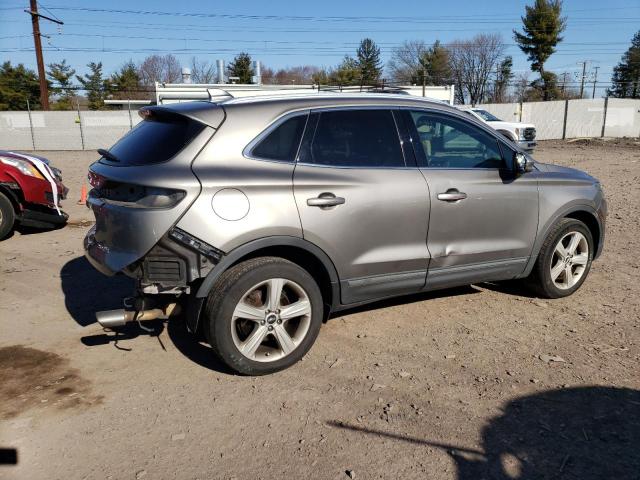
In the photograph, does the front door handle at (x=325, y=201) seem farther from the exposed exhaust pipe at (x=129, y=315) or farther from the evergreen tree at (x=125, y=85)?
the evergreen tree at (x=125, y=85)

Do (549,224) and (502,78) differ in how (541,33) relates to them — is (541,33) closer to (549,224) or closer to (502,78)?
(502,78)

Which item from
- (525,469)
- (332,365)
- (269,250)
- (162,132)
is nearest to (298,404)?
(332,365)

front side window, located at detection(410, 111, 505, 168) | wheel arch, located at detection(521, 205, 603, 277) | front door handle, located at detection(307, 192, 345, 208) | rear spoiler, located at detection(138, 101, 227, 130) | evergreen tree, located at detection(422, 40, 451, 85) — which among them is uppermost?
evergreen tree, located at detection(422, 40, 451, 85)

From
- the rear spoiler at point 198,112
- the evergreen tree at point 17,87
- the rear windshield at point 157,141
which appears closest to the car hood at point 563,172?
the rear spoiler at point 198,112

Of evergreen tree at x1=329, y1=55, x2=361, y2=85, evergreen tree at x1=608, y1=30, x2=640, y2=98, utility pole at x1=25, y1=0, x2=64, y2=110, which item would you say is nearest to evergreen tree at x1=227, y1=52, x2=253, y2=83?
evergreen tree at x1=329, y1=55, x2=361, y2=85

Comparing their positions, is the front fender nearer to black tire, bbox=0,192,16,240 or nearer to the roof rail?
the roof rail

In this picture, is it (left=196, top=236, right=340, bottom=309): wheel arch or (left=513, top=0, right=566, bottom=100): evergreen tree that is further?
(left=513, top=0, right=566, bottom=100): evergreen tree

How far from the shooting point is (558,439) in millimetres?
2996

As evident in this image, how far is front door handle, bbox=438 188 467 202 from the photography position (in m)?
4.27

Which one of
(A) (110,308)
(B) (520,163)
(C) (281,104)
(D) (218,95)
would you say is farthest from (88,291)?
(B) (520,163)

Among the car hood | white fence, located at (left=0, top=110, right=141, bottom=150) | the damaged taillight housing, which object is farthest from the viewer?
white fence, located at (left=0, top=110, right=141, bottom=150)

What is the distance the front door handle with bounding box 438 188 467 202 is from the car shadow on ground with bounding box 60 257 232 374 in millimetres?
2073

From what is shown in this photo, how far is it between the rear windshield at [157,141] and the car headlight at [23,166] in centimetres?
426

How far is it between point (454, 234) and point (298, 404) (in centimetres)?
190
